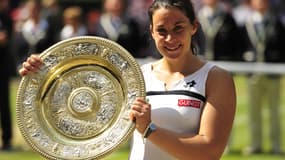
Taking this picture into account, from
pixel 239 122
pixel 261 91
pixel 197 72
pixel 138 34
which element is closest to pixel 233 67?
pixel 261 91

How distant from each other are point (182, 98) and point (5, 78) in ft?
29.1

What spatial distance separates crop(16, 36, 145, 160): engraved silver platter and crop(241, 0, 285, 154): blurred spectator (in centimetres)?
779

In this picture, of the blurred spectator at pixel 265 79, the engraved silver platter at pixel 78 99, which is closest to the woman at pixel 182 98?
the engraved silver platter at pixel 78 99

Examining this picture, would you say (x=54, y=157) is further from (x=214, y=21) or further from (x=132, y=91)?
(x=214, y=21)

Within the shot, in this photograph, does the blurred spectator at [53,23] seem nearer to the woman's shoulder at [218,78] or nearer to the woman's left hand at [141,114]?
the woman's shoulder at [218,78]

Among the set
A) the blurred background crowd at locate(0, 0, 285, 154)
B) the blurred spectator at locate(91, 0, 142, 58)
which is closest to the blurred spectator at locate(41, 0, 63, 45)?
the blurred background crowd at locate(0, 0, 285, 154)

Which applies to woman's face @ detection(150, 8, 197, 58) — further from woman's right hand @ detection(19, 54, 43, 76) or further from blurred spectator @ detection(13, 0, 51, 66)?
blurred spectator @ detection(13, 0, 51, 66)

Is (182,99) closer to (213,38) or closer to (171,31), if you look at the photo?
(171,31)

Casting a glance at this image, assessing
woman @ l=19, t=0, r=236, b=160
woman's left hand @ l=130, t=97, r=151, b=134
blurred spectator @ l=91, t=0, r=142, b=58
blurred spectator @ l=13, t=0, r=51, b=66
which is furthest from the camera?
blurred spectator @ l=13, t=0, r=51, b=66

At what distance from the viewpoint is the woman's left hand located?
4.23 metres

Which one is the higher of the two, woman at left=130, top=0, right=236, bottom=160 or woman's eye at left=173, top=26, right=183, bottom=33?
woman's eye at left=173, top=26, right=183, bottom=33

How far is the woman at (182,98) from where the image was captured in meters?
4.34

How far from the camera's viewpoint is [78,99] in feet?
14.9

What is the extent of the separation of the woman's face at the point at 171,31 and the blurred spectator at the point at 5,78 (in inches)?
336
